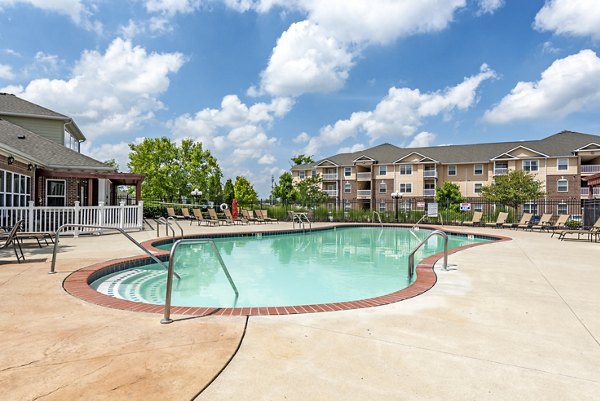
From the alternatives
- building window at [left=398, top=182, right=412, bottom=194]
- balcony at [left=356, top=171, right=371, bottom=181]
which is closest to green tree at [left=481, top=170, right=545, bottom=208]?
building window at [left=398, top=182, right=412, bottom=194]

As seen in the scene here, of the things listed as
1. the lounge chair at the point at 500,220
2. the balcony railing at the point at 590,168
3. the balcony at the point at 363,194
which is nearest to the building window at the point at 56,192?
the lounge chair at the point at 500,220

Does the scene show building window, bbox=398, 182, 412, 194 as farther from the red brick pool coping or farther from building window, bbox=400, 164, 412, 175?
the red brick pool coping

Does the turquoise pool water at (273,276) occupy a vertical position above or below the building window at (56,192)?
below

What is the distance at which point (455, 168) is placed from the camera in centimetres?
4506

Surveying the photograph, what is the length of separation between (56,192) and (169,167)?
820 inches

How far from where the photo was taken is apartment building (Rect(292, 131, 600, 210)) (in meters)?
38.8

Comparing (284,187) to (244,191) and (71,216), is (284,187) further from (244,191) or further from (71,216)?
(71,216)

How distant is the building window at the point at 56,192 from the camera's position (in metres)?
17.0

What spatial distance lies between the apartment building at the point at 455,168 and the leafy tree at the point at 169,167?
1649 centimetres

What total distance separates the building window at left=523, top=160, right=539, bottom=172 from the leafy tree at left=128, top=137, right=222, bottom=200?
118 feet

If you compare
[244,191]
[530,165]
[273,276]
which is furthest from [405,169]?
[273,276]

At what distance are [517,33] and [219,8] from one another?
1345cm

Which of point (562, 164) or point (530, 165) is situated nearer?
point (562, 164)

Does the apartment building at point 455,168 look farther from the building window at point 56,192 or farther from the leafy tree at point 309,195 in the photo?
the building window at point 56,192
